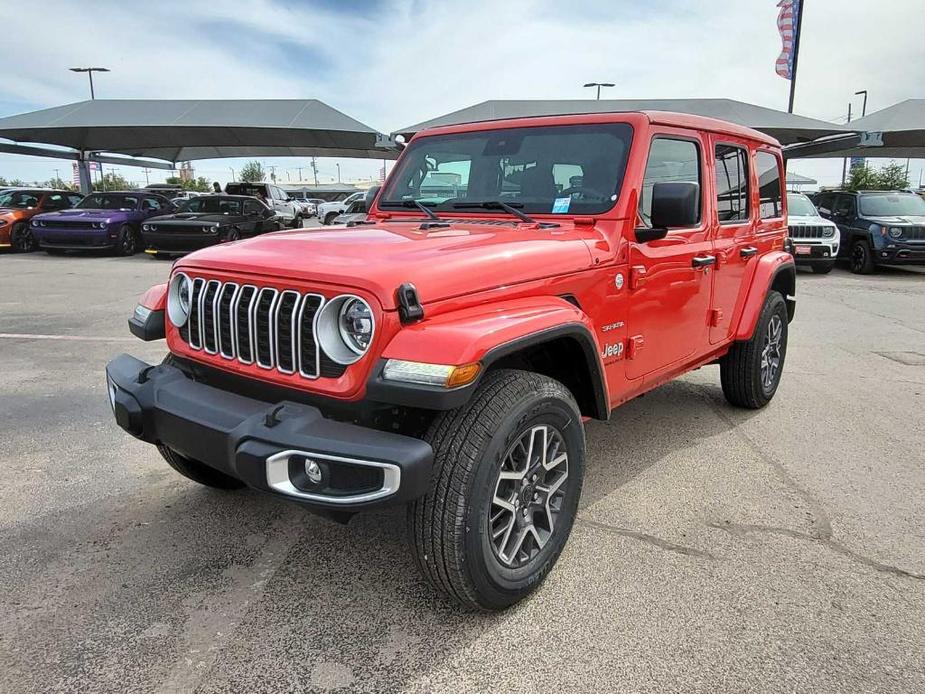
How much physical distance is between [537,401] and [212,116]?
23.0m

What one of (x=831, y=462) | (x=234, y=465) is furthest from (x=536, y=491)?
(x=831, y=462)

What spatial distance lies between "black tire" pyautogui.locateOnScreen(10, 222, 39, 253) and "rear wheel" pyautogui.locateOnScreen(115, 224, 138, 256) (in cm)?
219

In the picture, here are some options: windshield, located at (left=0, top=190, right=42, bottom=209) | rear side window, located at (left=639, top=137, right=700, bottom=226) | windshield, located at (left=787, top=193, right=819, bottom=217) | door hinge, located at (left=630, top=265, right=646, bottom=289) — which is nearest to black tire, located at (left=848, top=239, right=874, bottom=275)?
windshield, located at (left=787, top=193, right=819, bottom=217)

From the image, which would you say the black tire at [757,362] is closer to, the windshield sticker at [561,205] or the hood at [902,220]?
the windshield sticker at [561,205]

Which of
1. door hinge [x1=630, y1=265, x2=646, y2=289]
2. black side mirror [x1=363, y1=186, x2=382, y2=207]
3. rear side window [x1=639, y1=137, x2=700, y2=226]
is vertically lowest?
door hinge [x1=630, y1=265, x2=646, y2=289]

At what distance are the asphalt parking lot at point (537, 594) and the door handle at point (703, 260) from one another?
1.18 meters

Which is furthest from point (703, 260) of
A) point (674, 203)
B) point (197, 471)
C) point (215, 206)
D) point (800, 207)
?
point (215, 206)

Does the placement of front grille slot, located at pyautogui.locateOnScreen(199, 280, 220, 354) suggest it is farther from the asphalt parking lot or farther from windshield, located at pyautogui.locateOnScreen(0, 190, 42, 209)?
windshield, located at pyautogui.locateOnScreen(0, 190, 42, 209)

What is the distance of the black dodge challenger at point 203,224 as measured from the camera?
14.5 m

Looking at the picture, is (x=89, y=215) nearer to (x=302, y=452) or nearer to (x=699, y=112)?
(x=302, y=452)

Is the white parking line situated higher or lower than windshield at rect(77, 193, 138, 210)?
lower

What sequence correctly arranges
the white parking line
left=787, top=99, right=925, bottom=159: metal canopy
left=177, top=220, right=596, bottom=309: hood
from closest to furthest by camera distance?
left=177, top=220, right=596, bottom=309: hood
the white parking line
left=787, top=99, right=925, bottom=159: metal canopy

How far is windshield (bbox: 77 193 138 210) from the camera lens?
55.4 ft

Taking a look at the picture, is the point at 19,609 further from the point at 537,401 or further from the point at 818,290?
the point at 818,290
